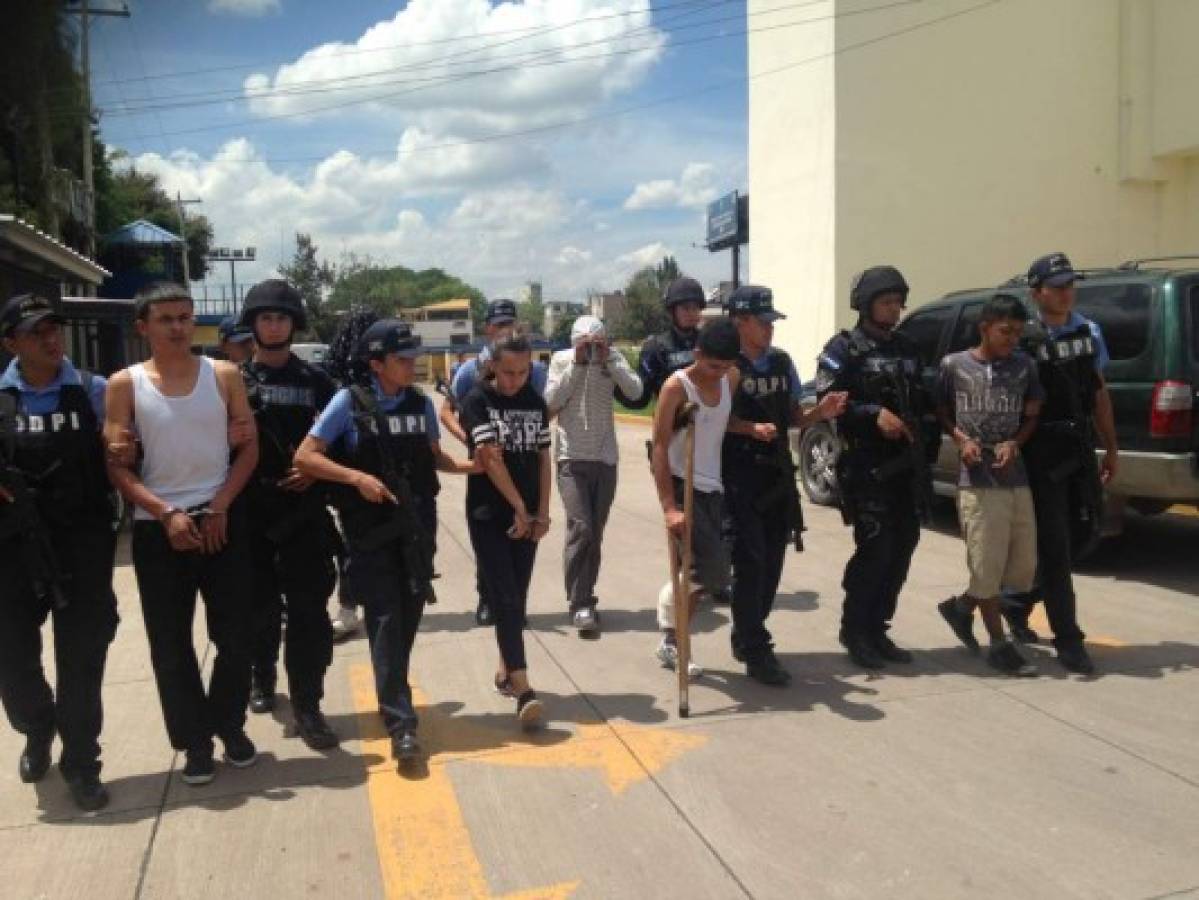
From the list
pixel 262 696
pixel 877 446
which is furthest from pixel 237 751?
pixel 877 446

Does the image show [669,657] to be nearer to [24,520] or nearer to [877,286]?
[877,286]

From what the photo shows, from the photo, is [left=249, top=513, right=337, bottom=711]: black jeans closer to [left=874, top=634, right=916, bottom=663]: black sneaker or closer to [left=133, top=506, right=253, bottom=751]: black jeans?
[left=133, top=506, right=253, bottom=751]: black jeans

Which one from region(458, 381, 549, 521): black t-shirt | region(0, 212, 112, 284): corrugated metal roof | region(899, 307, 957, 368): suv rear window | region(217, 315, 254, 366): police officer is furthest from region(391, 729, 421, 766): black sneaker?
region(0, 212, 112, 284): corrugated metal roof

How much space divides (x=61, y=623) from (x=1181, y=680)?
479 cm

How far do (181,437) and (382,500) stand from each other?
0.76 metres

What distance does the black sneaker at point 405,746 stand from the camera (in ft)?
12.8

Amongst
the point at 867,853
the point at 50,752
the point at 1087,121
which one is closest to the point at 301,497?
the point at 50,752

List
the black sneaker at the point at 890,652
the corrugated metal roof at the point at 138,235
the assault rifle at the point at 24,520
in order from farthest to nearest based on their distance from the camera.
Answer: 1. the corrugated metal roof at the point at 138,235
2. the black sneaker at the point at 890,652
3. the assault rifle at the point at 24,520

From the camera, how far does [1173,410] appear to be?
6141mm

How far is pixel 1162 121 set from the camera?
52.7ft

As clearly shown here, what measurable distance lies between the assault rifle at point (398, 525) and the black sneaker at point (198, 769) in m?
0.98

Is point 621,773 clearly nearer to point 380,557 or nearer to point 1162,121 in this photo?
point 380,557

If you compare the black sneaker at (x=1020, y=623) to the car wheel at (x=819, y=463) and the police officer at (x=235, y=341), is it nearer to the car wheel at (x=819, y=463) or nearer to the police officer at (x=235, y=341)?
the car wheel at (x=819, y=463)

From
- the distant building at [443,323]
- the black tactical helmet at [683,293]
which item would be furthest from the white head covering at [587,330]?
the distant building at [443,323]
